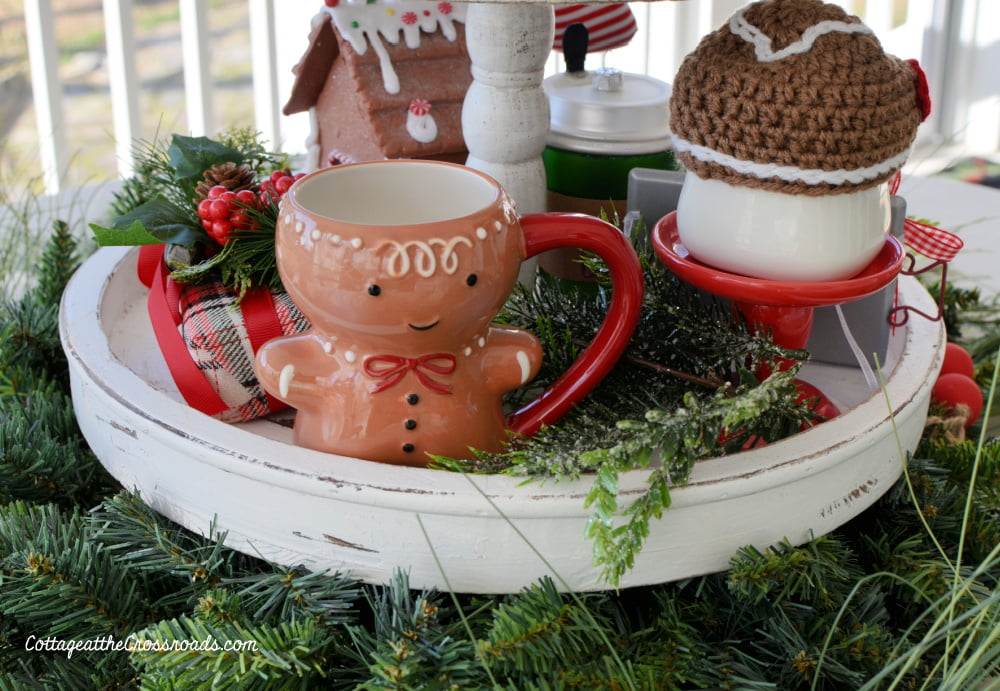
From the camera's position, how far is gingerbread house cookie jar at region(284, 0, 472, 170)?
72 centimetres

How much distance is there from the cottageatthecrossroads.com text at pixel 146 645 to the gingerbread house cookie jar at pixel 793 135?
Result: 29 cm

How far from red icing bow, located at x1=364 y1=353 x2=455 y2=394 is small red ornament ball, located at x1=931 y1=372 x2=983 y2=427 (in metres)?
0.36

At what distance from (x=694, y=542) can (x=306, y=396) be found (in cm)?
20

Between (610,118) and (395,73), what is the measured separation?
0.54 feet

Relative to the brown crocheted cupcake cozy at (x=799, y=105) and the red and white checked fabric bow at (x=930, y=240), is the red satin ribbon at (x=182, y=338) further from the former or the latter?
the red and white checked fabric bow at (x=930, y=240)

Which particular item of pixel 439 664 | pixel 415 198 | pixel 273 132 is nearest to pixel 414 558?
pixel 439 664

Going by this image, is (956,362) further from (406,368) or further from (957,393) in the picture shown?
(406,368)

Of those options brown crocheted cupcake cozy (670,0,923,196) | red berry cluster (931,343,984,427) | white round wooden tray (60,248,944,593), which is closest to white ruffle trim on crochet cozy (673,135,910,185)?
brown crocheted cupcake cozy (670,0,923,196)

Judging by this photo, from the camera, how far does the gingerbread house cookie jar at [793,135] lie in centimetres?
46

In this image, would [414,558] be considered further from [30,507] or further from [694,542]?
[30,507]

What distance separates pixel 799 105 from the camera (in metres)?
0.46

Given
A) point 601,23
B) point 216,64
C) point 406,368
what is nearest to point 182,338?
point 406,368

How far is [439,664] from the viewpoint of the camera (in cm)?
43

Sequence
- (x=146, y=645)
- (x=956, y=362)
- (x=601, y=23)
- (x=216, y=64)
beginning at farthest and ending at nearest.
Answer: (x=216, y=64) < (x=601, y=23) < (x=956, y=362) < (x=146, y=645)
